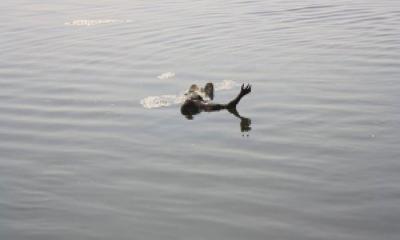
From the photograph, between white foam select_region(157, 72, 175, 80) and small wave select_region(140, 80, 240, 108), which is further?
white foam select_region(157, 72, 175, 80)

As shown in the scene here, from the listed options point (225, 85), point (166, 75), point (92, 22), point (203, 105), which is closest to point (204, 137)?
point (203, 105)

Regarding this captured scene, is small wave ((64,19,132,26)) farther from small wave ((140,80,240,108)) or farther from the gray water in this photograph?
small wave ((140,80,240,108))

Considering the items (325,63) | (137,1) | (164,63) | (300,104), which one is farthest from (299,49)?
(137,1)

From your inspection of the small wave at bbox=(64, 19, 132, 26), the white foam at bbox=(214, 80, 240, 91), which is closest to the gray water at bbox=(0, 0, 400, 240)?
the white foam at bbox=(214, 80, 240, 91)

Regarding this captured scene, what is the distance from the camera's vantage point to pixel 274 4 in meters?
15.0

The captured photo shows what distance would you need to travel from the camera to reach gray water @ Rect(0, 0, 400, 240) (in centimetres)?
464

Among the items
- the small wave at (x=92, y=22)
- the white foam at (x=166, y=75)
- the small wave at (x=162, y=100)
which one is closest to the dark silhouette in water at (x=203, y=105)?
the small wave at (x=162, y=100)

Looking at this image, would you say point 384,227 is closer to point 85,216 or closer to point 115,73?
point 85,216

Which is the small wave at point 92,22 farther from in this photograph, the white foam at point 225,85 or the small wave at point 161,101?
the small wave at point 161,101

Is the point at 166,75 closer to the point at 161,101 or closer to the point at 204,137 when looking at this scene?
the point at 161,101

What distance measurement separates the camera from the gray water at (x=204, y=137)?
464cm

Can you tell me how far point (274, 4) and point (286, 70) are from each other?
6582 millimetres

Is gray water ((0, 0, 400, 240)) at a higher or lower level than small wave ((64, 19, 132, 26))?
lower

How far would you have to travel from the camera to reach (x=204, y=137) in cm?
639
